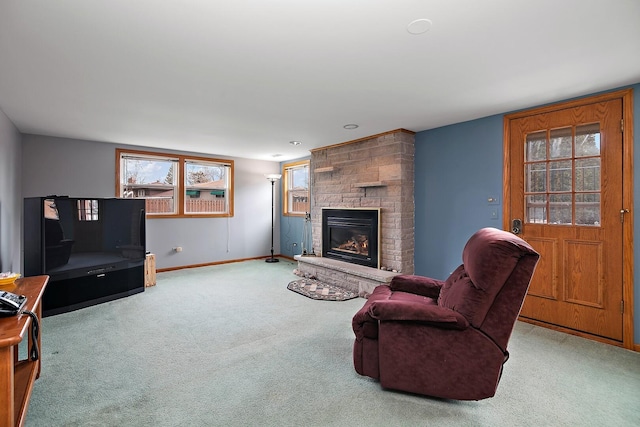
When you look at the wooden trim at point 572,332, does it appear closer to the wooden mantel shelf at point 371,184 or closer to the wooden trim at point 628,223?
the wooden trim at point 628,223

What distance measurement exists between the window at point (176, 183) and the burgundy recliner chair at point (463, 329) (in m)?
4.87

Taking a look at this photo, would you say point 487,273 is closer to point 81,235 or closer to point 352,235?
point 352,235

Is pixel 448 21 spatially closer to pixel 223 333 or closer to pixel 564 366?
pixel 564 366

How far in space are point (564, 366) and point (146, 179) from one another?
629 centimetres

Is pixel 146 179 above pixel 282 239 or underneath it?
above

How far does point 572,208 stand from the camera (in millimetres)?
3018

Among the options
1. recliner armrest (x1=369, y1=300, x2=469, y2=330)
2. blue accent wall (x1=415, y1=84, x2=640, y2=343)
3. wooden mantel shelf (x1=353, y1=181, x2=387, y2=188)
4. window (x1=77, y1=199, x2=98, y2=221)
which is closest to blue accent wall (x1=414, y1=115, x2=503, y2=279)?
blue accent wall (x1=415, y1=84, x2=640, y2=343)

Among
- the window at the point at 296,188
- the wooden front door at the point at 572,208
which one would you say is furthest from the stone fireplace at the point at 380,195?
the window at the point at 296,188

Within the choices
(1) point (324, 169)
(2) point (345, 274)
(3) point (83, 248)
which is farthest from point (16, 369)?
(1) point (324, 169)

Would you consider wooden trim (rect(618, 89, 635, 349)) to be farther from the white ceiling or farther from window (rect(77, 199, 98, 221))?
window (rect(77, 199, 98, 221))

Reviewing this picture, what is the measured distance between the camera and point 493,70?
239cm

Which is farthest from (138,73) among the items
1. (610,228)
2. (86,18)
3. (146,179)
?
(610,228)

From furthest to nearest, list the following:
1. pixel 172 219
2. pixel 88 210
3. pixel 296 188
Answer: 1. pixel 296 188
2. pixel 172 219
3. pixel 88 210

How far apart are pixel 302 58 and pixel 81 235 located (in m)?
3.64
